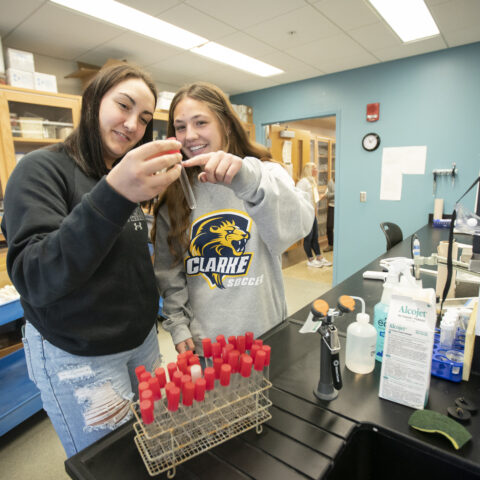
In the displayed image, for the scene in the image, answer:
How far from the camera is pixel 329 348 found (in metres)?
0.74

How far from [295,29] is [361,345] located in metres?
2.70

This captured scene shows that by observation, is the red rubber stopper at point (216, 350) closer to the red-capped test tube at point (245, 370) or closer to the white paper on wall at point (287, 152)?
the red-capped test tube at point (245, 370)

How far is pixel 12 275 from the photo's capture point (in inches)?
28.0

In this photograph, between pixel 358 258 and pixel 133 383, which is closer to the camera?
pixel 133 383

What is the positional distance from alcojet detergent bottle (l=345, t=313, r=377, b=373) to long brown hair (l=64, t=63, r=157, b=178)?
867 millimetres

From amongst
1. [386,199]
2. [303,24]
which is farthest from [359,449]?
[386,199]

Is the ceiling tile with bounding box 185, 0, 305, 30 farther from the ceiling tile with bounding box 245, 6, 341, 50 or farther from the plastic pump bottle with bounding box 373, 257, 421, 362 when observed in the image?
the plastic pump bottle with bounding box 373, 257, 421, 362

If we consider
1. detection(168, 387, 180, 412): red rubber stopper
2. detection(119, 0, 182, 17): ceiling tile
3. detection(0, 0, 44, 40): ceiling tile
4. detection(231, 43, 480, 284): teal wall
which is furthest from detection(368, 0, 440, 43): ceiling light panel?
detection(168, 387, 180, 412): red rubber stopper

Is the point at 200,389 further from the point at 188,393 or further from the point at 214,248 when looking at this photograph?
the point at 214,248

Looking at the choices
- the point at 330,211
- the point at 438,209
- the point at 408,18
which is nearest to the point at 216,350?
the point at 408,18

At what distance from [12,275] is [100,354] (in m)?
0.32

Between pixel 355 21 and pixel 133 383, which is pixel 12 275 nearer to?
pixel 133 383

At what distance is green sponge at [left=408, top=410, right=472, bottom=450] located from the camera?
0.65 metres

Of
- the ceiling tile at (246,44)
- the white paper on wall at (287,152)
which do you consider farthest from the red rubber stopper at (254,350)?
the white paper on wall at (287,152)
